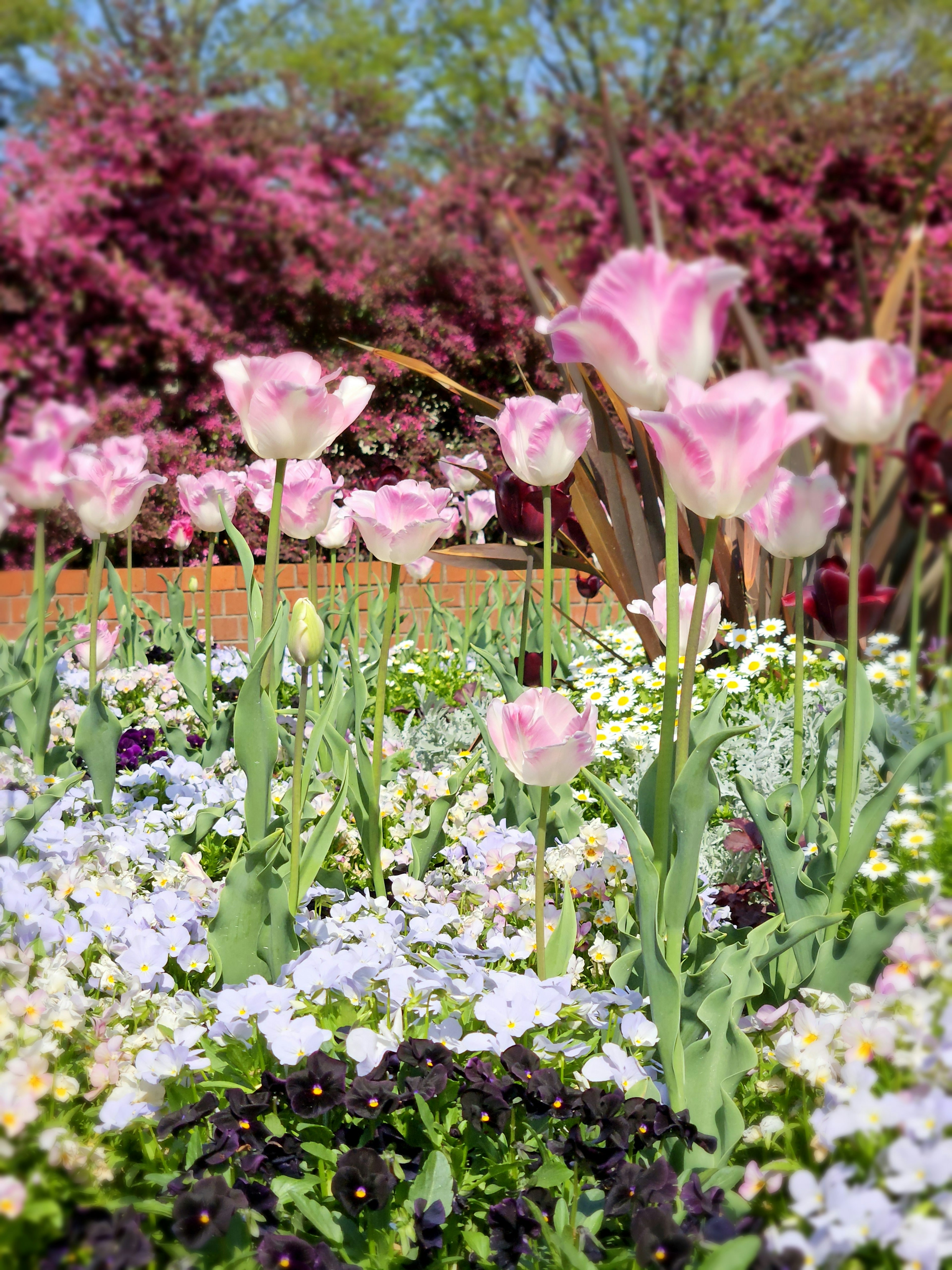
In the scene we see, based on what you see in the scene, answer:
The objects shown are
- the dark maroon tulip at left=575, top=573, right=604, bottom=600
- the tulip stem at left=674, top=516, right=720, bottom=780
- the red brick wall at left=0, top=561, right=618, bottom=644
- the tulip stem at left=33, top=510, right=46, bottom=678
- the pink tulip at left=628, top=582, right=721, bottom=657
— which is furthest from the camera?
the red brick wall at left=0, top=561, right=618, bottom=644

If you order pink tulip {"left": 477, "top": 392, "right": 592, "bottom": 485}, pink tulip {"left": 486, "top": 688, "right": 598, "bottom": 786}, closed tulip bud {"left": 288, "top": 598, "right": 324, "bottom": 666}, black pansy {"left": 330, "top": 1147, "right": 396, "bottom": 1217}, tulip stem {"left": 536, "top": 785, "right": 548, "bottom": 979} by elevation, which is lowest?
black pansy {"left": 330, "top": 1147, "right": 396, "bottom": 1217}

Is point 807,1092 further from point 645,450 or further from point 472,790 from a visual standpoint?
point 645,450

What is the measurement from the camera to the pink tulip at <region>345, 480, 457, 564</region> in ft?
4.34

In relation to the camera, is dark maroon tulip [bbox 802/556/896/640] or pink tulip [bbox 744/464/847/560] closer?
pink tulip [bbox 744/464/847/560]

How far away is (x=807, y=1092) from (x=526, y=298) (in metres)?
3.44

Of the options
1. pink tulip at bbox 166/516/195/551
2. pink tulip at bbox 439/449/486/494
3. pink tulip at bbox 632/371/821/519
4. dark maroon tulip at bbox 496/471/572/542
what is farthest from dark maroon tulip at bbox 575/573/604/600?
pink tulip at bbox 632/371/821/519

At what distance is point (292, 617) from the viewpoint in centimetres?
115

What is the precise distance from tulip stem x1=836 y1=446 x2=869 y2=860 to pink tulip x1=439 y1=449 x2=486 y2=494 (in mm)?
1126

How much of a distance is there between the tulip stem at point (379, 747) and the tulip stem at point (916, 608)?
702 millimetres

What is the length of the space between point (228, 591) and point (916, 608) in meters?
3.81

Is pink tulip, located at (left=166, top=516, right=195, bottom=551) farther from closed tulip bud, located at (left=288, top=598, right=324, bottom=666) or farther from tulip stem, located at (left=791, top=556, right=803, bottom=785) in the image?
tulip stem, located at (left=791, top=556, right=803, bottom=785)

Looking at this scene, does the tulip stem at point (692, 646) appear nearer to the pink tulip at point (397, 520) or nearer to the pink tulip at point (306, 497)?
the pink tulip at point (397, 520)

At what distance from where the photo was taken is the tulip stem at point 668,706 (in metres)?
0.88

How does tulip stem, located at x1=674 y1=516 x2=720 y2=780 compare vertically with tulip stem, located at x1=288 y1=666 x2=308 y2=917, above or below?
above
